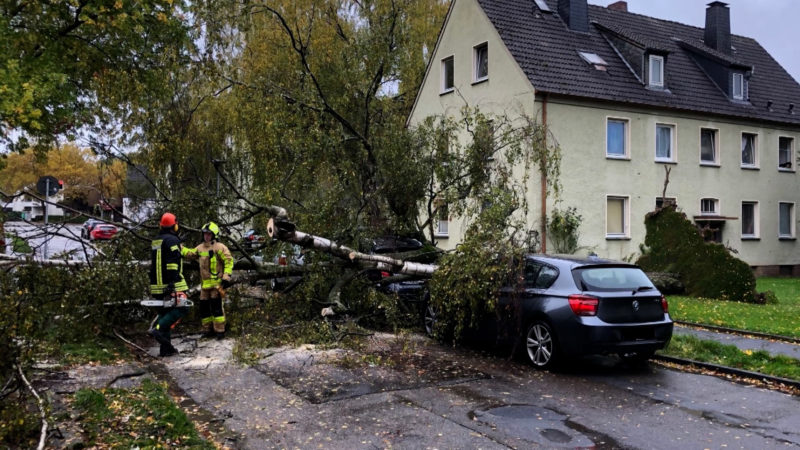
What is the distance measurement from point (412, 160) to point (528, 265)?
162 inches

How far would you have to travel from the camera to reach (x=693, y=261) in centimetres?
1728

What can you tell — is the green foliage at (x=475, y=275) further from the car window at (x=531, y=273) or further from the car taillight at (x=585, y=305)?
the car taillight at (x=585, y=305)

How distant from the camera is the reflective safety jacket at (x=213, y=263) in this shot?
33.8 ft

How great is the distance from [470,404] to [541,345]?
6.97 feet

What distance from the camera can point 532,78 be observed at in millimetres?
21594

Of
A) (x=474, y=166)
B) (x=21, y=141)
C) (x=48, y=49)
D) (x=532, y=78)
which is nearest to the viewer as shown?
(x=474, y=166)

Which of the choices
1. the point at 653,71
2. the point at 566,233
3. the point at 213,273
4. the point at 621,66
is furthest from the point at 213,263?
the point at 653,71

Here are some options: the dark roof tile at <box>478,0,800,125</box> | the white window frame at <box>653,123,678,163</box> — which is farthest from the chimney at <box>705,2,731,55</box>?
the white window frame at <box>653,123,678,163</box>

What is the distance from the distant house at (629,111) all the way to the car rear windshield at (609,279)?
1173 centimetres

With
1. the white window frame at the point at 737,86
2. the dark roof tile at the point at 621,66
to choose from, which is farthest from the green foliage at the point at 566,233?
the white window frame at the point at 737,86

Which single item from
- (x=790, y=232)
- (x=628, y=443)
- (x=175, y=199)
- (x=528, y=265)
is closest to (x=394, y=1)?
(x=175, y=199)

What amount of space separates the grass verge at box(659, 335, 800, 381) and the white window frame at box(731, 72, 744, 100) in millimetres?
19811

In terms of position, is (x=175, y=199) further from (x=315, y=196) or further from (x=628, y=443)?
(x=628, y=443)

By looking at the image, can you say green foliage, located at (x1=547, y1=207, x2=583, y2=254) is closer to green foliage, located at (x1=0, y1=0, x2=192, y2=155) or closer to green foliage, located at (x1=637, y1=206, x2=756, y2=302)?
green foliage, located at (x1=637, y1=206, x2=756, y2=302)
